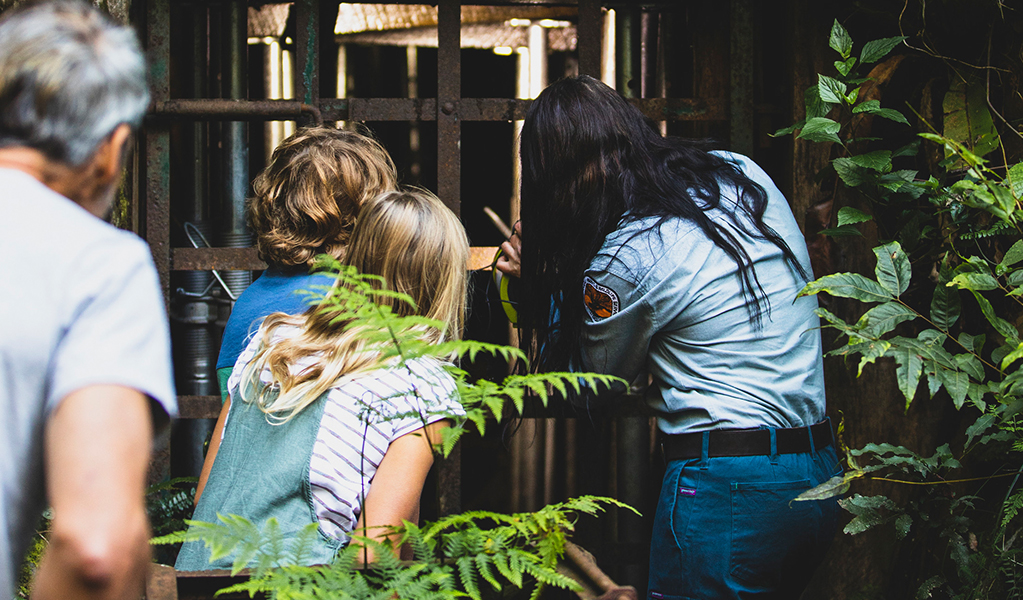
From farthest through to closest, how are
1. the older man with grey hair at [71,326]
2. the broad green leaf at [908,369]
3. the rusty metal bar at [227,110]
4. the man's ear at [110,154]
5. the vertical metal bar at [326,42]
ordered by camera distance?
the vertical metal bar at [326,42] < the rusty metal bar at [227,110] < the broad green leaf at [908,369] < the man's ear at [110,154] < the older man with grey hair at [71,326]

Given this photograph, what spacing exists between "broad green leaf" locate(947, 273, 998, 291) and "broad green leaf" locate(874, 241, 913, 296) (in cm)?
10

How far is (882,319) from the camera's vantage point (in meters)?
1.71

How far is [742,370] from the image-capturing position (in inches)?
69.1

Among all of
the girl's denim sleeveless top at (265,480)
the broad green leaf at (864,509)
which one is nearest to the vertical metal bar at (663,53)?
the broad green leaf at (864,509)

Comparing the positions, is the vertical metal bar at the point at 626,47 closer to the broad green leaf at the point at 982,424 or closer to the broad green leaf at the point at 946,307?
the broad green leaf at the point at 946,307

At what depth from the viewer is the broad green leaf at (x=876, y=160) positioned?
80.6 inches

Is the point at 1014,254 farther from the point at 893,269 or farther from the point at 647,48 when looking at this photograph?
the point at 647,48

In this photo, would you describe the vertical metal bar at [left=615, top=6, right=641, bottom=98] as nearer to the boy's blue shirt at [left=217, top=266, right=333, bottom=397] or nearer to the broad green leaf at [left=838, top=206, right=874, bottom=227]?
the broad green leaf at [left=838, top=206, right=874, bottom=227]

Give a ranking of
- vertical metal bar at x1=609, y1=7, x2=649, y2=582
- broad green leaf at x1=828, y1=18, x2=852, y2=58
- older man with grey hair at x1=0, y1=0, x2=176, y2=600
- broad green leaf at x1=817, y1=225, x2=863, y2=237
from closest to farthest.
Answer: older man with grey hair at x1=0, y1=0, x2=176, y2=600
broad green leaf at x1=828, y1=18, x2=852, y2=58
broad green leaf at x1=817, y1=225, x2=863, y2=237
vertical metal bar at x1=609, y1=7, x2=649, y2=582

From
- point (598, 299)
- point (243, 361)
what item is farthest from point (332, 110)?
point (598, 299)

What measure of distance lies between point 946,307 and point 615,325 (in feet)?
2.60

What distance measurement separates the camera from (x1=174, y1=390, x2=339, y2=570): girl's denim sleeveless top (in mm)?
1481

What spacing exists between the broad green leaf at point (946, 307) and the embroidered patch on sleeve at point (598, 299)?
77 cm

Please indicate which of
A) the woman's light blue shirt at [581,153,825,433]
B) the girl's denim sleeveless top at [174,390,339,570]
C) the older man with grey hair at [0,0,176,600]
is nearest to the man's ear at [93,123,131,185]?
the older man with grey hair at [0,0,176,600]
